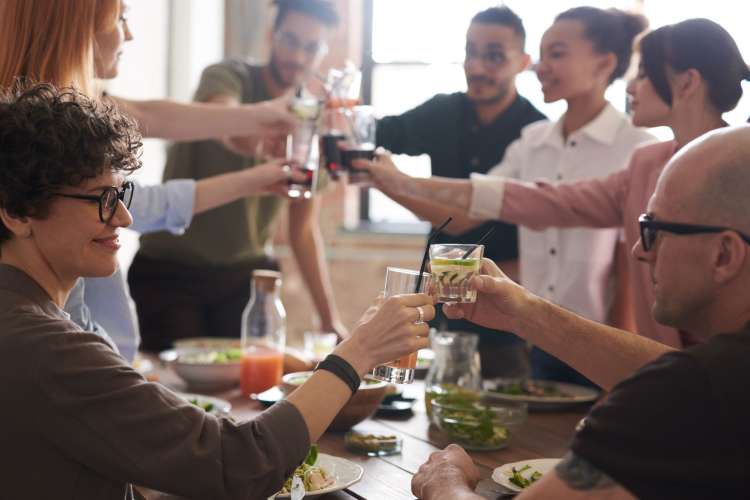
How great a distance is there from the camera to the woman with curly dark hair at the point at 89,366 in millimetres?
1355

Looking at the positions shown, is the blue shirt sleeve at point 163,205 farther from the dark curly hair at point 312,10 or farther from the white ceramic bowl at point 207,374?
the dark curly hair at point 312,10

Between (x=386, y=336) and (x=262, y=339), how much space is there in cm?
118

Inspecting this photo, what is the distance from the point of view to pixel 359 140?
2805 mm

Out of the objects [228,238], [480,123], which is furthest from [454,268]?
[228,238]

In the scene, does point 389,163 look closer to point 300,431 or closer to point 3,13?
point 3,13

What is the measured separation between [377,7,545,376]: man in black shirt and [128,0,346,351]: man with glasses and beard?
539 millimetres

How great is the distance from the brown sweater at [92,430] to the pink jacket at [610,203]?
156cm

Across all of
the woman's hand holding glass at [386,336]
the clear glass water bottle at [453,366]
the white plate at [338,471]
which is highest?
the woman's hand holding glass at [386,336]

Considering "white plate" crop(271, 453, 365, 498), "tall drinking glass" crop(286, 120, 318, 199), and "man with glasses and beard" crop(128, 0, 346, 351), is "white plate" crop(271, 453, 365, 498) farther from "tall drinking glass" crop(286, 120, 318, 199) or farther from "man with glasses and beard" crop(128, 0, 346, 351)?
"man with glasses and beard" crop(128, 0, 346, 351)

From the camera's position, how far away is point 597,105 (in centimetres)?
337

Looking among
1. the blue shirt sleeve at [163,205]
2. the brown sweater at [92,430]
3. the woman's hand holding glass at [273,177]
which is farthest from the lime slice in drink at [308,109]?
the brown sweater at [92,430]

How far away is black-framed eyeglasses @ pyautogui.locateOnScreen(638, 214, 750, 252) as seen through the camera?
1402mm

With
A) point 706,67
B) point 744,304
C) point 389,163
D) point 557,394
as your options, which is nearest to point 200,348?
point 389,163

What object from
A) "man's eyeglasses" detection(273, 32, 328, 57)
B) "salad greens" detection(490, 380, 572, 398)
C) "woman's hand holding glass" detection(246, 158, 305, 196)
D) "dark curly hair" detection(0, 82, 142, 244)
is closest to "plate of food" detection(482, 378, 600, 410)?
"salad greens" detection(490, 380, 572, 398)
